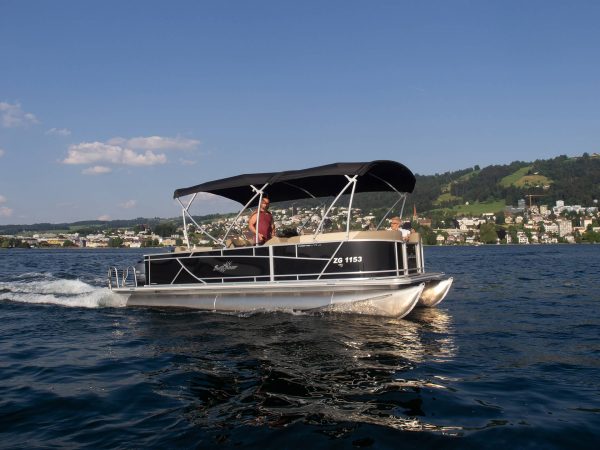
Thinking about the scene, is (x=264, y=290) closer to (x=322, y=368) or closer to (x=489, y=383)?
(x=322, y=368)

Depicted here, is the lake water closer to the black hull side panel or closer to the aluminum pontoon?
the aluminum pontoon

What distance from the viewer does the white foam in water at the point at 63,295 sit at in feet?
45.2

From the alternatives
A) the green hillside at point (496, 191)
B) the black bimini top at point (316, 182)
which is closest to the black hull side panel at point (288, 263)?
the black bimini top at point (316, 182)

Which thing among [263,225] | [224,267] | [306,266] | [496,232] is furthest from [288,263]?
[496,232]

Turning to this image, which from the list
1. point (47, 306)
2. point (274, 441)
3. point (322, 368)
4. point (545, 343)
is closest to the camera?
point (274, 441)

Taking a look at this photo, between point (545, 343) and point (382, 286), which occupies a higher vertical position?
point (382, 286)

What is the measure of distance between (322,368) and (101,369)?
299 centimetres

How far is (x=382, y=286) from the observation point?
10367 mm

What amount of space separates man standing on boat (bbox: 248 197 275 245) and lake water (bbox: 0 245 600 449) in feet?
6.64

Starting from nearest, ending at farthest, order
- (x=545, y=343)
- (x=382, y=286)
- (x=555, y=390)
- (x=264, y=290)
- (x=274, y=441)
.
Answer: (x=274, y=441)
(x=555, y=390)
(x=545, y=343)
(x=382, y=286)
(x=264, y=290)

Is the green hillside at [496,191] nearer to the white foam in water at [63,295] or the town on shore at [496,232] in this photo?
the town on shore at [496,232]

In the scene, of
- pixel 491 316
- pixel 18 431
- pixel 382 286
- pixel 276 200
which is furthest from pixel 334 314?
pixel 18 431

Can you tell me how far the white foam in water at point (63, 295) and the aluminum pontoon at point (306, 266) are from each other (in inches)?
16.1

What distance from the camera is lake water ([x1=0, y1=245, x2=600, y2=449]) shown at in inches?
187
